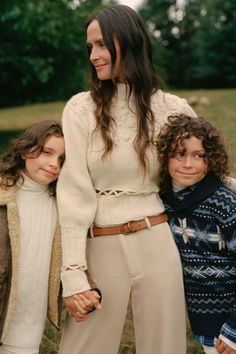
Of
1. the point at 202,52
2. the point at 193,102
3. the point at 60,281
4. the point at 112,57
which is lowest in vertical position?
the point at 202,52

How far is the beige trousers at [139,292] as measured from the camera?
7.09ft

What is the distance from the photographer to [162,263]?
2172 millimetres

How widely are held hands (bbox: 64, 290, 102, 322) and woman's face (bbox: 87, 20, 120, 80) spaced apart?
0.85m

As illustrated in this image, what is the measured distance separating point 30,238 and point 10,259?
129mm

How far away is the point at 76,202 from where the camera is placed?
→ 2.12 meters

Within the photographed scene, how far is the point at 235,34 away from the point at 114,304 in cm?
3029

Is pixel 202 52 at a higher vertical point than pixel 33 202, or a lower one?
lower

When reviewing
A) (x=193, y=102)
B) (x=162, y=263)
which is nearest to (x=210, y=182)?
(x=162, y=263)

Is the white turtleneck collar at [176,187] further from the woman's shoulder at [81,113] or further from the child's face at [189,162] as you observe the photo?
the woman's shoulder at [81,113]

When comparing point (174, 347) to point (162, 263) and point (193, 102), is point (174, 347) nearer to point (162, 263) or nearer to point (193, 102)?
point (162, 263)

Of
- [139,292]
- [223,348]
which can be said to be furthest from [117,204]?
[223,348]

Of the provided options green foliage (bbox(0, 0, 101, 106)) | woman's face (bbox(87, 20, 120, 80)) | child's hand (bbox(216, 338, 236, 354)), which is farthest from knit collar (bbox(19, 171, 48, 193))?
green foliage (bbox(0, 0, 101, 106))

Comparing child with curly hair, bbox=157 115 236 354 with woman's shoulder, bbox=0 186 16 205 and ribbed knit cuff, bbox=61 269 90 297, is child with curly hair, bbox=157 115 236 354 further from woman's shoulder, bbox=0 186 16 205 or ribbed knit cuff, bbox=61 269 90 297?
woman's shoulder, bbox=0 186 16 205

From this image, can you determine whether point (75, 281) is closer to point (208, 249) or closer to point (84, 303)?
point (84, 303)
